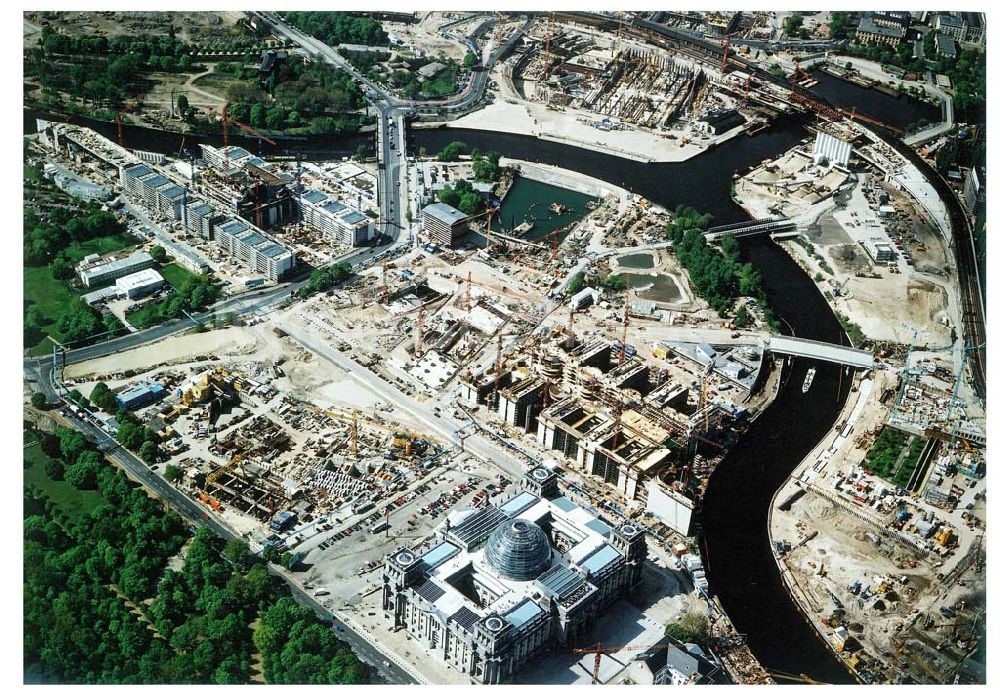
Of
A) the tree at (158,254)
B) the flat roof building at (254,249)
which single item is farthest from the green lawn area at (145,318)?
the flat roof building at (254,249)

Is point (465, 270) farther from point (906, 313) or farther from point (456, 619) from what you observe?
point (456, 619)

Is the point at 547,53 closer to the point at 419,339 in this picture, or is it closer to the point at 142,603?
the point at 419,339

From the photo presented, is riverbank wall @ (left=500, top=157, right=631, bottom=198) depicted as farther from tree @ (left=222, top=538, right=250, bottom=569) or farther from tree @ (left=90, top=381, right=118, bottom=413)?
tree @ (left=222, top=538, right=250, bottom=569)

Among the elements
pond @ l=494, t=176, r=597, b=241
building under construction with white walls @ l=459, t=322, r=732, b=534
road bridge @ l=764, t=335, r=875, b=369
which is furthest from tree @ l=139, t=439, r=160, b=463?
road bridge @ l=764, t=335, r=875, b=369

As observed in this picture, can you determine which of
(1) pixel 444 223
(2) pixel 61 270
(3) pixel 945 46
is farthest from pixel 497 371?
(3) pixel 945 46

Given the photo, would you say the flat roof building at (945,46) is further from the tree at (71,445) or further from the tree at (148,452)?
the tree at (71,445)
